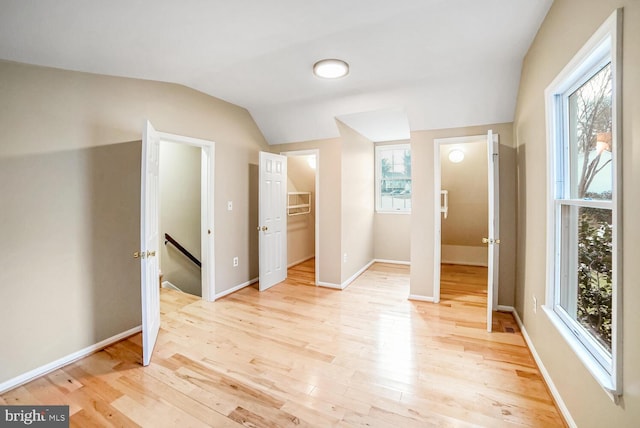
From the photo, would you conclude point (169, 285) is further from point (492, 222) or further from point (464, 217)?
point (464, 217)

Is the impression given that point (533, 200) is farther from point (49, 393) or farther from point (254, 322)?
point (49, 393)

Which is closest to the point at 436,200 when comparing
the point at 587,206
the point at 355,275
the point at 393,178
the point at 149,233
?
the point at 355,275

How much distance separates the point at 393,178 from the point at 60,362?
5.23 meters

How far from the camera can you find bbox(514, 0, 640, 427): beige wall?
106cm

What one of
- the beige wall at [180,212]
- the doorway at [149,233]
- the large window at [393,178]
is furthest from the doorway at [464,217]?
the beige wall at [180,212]

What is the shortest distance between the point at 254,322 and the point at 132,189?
5.89 feet

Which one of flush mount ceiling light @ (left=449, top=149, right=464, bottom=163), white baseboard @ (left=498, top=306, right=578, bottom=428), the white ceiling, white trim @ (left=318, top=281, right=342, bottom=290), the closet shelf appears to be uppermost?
the white ceiling

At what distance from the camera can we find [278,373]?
2125 mm

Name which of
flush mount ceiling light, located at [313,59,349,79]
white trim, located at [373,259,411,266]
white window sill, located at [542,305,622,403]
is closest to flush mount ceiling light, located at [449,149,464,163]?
white trim, located at [373,259,411,266]

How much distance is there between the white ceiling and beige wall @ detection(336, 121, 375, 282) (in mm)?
1026

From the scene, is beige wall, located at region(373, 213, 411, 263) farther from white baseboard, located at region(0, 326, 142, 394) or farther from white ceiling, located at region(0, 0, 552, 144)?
white baseboard, located at region(0, 326, 142, 394)

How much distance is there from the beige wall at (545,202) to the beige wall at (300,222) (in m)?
3.54

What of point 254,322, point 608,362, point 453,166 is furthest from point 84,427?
point 453,166

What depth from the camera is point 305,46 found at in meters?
2.21
